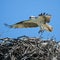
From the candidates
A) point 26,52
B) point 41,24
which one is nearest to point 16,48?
point 26,52

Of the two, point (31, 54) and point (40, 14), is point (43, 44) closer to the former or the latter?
point (31, 54)

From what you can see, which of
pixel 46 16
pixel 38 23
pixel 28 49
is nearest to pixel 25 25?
pixel 38 23

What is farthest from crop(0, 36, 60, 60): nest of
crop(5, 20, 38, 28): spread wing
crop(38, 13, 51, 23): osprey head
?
crop(38, 13, 51, 23): osprey head

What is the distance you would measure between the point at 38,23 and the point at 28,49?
124 cm

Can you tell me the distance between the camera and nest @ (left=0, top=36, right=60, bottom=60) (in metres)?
6.60

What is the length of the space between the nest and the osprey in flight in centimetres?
53

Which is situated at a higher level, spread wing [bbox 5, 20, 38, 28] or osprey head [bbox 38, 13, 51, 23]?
osprey head [bbox 38, 13, 51, 23]

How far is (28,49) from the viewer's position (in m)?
6.69

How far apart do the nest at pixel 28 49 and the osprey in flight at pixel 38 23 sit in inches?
21.1

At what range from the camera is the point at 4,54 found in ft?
22.0

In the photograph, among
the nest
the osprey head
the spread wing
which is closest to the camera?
the nest

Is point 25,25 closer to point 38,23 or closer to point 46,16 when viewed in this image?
point 38,23

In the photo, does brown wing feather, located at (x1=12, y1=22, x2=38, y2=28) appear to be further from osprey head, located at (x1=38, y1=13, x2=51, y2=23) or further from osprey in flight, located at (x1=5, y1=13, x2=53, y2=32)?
osprey head, located at (x1=38, y1=13, x2=51, y2=23)

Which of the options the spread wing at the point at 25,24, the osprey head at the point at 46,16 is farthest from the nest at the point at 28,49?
the osprey head at the point at 46,16
